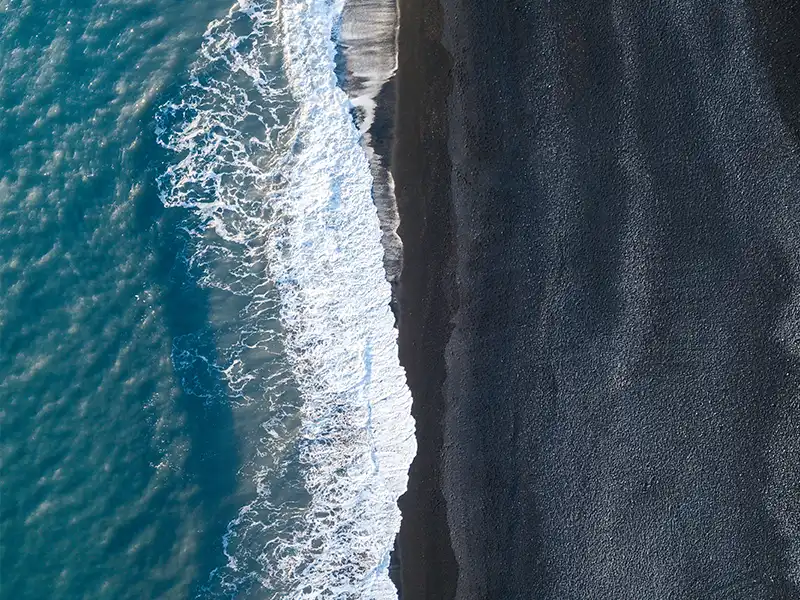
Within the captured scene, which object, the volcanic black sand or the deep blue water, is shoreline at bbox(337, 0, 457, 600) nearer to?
the volcanic black sand

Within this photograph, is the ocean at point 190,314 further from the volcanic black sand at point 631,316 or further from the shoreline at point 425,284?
the volcanic black sand at point 631,316

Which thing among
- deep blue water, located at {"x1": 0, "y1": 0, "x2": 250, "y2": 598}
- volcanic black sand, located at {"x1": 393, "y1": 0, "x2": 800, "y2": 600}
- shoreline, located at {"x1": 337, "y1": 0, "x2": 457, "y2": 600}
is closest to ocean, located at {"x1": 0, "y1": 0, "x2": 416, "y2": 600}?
deep blue water, located at {"x1": 0, "y1": 0, "x2": 250, "y2": 598}

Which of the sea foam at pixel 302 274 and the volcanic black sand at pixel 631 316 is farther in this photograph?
the sea foam at pixel 302 274

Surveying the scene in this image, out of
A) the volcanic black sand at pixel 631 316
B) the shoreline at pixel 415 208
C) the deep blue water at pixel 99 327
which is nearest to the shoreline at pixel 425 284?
the shoreline at pixel 415 208

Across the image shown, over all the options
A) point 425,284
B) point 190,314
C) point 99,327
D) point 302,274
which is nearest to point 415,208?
point 425,284

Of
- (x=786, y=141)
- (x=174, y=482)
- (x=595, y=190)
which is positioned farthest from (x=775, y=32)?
(x=174, y=482)
